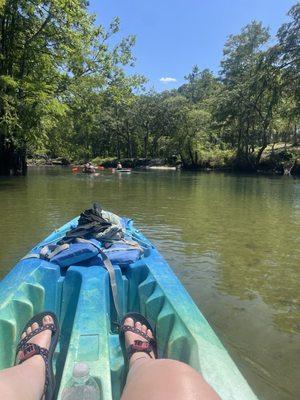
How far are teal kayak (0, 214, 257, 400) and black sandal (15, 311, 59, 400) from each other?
11 centimetres

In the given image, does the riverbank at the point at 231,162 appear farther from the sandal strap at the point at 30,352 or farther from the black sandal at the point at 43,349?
the sandal strap at the point at 30,352

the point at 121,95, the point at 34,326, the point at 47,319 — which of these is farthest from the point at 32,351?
the point at 121,95

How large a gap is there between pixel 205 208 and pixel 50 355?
10275 millimetres

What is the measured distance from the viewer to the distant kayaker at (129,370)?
73.1 inches

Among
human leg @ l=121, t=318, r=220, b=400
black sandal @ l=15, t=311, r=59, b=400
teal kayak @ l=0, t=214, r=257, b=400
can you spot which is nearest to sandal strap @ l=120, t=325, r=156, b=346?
teal kayak @ l=0, t=214, r=257, b=400

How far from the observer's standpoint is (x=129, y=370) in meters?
2.48

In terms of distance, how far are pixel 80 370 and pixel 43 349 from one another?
2.21 feet

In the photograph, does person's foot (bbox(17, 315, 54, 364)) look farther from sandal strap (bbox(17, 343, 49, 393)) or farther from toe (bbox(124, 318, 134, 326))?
toe (bbox(124, 318, 134, 326))

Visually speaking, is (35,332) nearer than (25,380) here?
No

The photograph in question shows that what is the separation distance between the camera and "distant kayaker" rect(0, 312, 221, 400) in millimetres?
1856

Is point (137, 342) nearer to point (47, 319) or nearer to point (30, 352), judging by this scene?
point (30, 352)

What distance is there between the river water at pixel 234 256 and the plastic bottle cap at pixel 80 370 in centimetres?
148

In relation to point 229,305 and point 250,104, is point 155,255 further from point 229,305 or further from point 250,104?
point 250,104

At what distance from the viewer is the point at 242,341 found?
380cm
